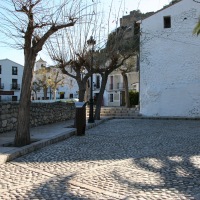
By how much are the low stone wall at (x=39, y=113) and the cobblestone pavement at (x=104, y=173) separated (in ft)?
10.2

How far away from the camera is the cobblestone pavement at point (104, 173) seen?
433 centimetres

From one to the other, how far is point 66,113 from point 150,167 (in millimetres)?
13115

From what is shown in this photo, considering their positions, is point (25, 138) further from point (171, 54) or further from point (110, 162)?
point (171, 54)

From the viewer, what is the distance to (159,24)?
24375 mm

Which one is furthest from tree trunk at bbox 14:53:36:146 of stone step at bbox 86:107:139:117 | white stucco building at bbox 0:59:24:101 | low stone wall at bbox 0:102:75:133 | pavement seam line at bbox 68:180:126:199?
white stucco building at bbox 0:59:24:101

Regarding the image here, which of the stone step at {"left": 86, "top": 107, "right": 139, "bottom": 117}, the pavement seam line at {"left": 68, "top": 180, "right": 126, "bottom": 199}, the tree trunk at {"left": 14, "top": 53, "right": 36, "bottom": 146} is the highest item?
the tree trunk at {"left": 14, "top": 53, "right": 36, "bottom": 146}

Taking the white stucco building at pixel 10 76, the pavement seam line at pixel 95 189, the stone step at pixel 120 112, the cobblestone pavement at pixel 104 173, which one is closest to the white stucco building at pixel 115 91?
the white stucco building at pixel 10 76

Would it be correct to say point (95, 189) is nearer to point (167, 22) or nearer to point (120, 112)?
point (120, 112)

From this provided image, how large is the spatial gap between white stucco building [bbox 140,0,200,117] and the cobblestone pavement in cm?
1563

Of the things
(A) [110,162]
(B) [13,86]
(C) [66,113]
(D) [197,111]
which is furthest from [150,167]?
(B) [13,86]

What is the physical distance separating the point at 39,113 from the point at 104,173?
9095 mm

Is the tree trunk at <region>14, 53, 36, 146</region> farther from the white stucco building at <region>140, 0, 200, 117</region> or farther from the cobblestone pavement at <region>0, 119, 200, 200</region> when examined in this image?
the white stucco building at <region>140, 0, 200, 117</region>

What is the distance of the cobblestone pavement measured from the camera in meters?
4.33

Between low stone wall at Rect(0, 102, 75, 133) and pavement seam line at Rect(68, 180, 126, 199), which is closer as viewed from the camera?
pavement seam line at Rect(68, 180, 126, 199)
